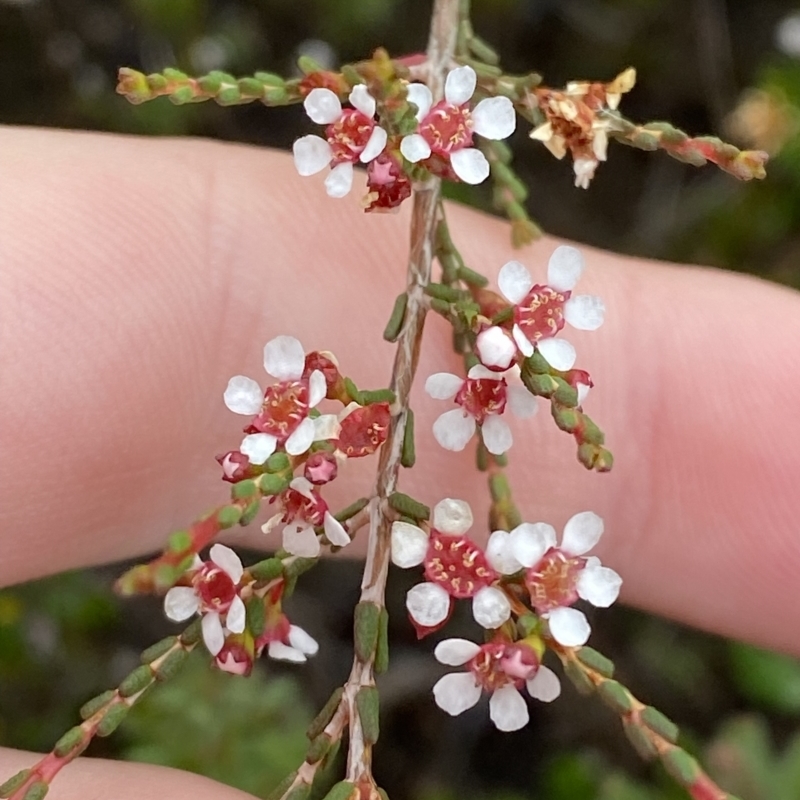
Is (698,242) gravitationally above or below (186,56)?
below

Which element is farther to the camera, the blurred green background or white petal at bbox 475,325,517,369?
the blurred green background

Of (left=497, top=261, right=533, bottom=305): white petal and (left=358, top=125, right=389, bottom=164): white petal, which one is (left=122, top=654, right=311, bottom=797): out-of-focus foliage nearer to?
(left=497, top=261, right=533, bottom=305): white petal

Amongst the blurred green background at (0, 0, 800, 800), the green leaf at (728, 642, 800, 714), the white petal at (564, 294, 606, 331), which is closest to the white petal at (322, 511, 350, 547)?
the white petal at (564, 294, 606, 331)

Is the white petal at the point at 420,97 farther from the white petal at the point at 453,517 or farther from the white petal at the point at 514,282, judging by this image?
the white petal at the point at 453,517

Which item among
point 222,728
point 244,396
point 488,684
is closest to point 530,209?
point 222,728

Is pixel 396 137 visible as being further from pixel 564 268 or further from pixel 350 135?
pixel 564 268

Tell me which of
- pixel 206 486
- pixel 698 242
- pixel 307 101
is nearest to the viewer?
pixel 307 101

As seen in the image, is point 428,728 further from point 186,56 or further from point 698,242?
point 186,56

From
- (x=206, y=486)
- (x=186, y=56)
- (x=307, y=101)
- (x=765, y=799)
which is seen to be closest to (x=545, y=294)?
(x=307, y=101)
